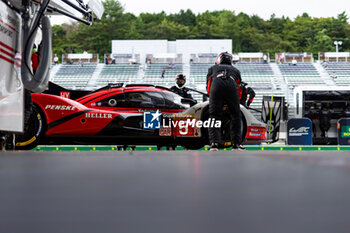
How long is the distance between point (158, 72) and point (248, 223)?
45.4 m

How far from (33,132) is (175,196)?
16.3 feet

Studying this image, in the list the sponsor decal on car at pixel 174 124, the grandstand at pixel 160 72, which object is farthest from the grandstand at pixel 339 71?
the sponsor decal on car at pixel 174 124

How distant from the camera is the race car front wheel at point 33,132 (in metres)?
Result: 6.50

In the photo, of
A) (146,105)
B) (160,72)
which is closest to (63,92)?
(146,105)

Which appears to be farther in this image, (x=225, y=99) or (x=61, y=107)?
(x=61, y=107)

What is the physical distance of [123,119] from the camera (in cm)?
731

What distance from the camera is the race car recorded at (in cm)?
696

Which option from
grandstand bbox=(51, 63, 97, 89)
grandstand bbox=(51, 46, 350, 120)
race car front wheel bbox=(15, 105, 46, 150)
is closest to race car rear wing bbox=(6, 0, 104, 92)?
race car front wheel bbox=(15, 105, 46, 150)

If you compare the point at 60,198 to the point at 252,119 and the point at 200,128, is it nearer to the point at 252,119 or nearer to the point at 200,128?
the point at 200,128

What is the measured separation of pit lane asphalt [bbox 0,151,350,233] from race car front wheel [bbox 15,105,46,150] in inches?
→ 134

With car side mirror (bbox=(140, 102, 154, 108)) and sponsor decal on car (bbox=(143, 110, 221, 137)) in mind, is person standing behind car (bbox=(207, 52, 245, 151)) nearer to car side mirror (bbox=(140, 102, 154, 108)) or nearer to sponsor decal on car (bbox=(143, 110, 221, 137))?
sponsor decal on car (bbox=(143, 110, 221, 137))

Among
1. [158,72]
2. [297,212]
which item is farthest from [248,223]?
[158,72]

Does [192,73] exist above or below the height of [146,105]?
above

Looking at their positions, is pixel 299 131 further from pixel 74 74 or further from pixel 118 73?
pixel 74 74
